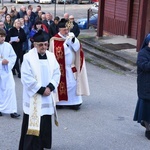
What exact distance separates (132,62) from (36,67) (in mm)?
7960

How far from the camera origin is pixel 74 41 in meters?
8.55

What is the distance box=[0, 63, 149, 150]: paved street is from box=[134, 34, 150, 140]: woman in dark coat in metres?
0.42

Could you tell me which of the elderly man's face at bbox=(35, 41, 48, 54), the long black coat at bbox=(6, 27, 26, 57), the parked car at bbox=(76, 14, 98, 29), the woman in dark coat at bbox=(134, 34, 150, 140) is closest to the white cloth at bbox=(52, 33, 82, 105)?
the woman in dark coat at bbox=(134, 34, 150, 140)

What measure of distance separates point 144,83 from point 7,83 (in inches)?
108

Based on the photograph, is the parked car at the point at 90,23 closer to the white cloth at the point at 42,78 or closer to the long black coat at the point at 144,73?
the long black coat at the point at 144,73

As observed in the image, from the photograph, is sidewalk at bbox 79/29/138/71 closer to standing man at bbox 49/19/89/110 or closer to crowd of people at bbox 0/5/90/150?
crowd of people at bbox 0/5/90/150

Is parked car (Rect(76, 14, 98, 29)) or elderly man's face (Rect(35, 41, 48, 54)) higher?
elderly man's face (Rect(35, 41, 48, 54))

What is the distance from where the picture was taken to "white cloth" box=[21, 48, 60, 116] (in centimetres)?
598

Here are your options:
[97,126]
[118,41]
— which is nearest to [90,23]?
[118,41]

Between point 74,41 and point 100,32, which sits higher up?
point 74,41

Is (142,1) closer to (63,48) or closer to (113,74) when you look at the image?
(113,74)

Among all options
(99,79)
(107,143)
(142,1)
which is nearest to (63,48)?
(107,143)

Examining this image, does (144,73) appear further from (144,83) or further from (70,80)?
(70,80)

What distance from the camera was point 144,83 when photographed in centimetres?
683
